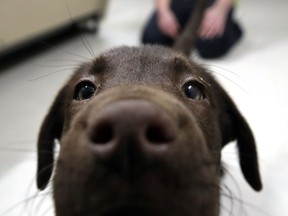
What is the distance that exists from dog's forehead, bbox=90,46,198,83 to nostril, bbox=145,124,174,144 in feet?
1.41

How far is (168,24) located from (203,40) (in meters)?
0.39

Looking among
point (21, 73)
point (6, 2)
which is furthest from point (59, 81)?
point (6, 2)

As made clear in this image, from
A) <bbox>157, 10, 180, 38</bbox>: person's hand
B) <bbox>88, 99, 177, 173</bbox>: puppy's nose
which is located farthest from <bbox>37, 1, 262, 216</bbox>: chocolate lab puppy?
<bbox>157, 10, 180, 38</bbox>: person's hand

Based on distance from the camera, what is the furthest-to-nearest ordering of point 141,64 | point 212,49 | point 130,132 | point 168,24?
1. point 168,24
2. point 212,49
3. point 141,64
4. point 130,132

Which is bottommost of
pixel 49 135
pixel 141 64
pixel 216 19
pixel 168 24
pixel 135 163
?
pixel 135 163

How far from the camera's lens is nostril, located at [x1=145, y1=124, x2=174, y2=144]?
0.80 meters

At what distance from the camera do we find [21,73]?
334 cm

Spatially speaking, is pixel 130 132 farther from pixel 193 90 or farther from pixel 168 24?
pixel 168 24

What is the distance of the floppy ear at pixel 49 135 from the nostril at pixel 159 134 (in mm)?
887

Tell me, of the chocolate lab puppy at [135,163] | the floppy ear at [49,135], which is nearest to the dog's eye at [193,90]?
the chocolate lab puppy at [135,163]

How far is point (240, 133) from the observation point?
68.4 inches

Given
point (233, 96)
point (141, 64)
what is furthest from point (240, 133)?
point (233, 96)

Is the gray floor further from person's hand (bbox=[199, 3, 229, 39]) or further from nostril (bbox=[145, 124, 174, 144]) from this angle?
nostril (bbox=[145, 124, 174, 144])

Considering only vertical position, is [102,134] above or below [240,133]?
below
